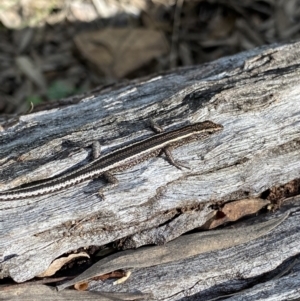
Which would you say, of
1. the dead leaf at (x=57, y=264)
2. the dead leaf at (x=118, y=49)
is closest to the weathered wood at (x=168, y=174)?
the dead leaf at (x=57, y=264)

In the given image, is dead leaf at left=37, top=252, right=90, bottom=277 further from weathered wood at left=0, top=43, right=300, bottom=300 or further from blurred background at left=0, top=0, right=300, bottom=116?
blurred background at left=0, top=0, right=300, bottom=116

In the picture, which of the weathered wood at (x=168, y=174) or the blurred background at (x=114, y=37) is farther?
the blurred background at (x=114, y=37)

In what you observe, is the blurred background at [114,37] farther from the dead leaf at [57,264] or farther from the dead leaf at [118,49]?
the dead leaf at [57,264]

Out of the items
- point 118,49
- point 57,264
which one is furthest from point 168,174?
point 118,49

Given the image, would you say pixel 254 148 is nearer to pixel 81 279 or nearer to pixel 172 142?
pixel 172 142

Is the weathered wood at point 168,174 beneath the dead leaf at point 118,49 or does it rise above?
beneath

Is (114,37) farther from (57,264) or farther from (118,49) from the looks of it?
(57,264)

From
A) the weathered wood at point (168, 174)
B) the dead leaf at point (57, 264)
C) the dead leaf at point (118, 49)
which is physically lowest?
the dead leaf at point (57, 264)
